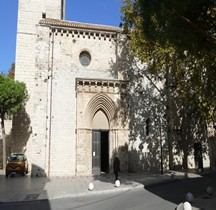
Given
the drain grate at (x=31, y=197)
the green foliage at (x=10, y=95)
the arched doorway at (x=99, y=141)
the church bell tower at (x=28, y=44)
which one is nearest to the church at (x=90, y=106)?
the arched doorway at (x=99, y=141)

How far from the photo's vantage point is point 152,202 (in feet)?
28.8

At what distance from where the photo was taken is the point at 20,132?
2281cm

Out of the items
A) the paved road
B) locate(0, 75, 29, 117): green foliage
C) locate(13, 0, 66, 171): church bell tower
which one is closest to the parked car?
locate(13, 0, 66, 171): church bell tower

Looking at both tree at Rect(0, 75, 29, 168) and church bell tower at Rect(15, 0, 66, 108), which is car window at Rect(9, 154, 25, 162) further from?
church bell tower at Rect(15, 0, 66, 108)

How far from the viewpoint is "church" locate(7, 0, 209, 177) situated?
17625 mm

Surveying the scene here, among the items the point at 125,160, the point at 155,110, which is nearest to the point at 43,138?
the point at 125,160

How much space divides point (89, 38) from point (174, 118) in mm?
9070

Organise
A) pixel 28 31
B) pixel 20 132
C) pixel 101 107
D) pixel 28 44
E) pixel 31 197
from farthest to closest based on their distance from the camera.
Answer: pixel 28 31
pixel 28 44
pixel 20 132
pixel 101 107
pixel 31 197

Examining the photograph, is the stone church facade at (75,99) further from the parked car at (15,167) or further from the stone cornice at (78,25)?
the parked car at (15,167)

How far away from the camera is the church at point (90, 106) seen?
17625 millimetres

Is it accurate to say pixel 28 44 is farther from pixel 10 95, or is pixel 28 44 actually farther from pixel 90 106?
pixel 90 106

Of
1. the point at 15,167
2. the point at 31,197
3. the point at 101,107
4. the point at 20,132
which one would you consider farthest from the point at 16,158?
the point at 31,197

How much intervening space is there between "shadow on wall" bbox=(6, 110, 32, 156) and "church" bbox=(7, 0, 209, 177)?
5.10m

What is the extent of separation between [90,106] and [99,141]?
8.55 ft
